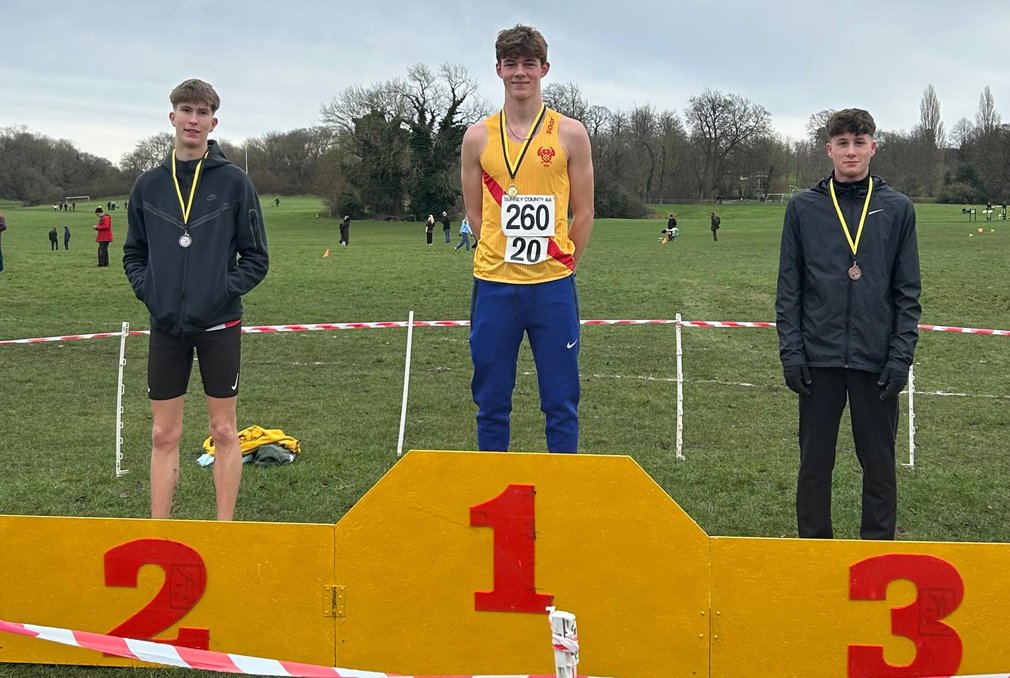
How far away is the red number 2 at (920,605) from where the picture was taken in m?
3.11

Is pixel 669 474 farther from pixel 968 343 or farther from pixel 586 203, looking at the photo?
pixel 968 343

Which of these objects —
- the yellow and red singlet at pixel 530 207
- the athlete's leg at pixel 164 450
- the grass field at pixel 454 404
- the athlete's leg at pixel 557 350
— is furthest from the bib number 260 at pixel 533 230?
the grass field at pixel 454 404

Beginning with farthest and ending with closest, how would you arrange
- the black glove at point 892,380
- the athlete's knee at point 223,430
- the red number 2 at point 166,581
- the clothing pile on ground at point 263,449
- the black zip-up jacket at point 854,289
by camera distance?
the clothing pile on ground at point 263,449, the athlete's knee at point 223,430, the black zip-up jacket at point 854,289, the black glove at point 892,380, the red number 2 at point 166,581

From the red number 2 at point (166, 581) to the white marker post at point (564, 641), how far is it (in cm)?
148

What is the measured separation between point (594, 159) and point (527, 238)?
307 ft

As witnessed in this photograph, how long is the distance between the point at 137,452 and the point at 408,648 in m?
4.37

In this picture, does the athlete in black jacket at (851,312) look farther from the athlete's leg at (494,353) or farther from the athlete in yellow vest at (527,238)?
the athlete's leg at (494,353)

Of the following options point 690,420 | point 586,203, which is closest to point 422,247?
point 690,420

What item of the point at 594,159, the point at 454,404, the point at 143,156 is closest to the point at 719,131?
the point at 594,159

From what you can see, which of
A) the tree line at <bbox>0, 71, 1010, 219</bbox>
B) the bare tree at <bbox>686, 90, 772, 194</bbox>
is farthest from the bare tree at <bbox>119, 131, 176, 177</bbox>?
the bare tree at <bbox>686, 90, 772, 194</bbox>

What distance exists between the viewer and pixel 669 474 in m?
6.25

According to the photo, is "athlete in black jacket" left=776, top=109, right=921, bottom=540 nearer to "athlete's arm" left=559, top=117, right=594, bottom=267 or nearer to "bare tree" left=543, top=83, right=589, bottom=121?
"athlete's arm" left=559, top=117, right=594, bottom=267

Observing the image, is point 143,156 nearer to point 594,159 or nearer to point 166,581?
point 594,159

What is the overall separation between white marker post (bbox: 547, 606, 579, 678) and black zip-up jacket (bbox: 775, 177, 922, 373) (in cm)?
200
